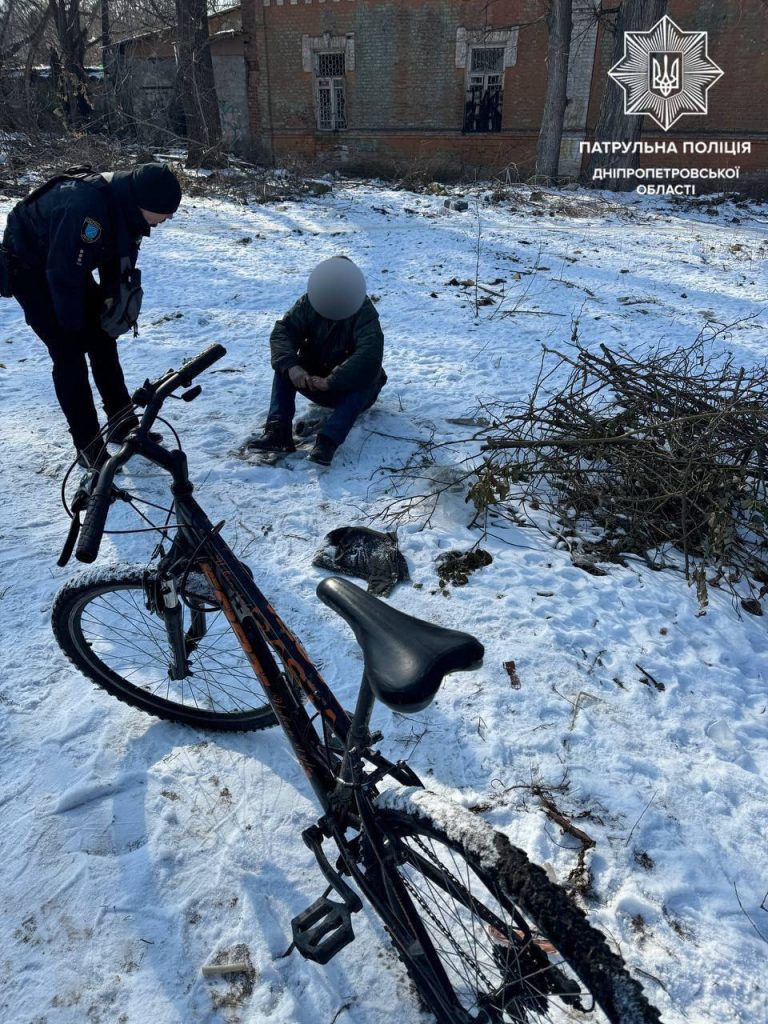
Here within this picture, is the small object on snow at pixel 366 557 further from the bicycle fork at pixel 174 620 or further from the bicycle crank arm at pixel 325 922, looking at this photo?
the bicycle crank arm at pixel 325 922

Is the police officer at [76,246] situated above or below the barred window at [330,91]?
below

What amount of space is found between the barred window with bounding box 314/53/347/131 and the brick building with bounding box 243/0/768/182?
1.1 inches

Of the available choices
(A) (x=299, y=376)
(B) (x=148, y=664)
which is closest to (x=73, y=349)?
(A) (x=299, y=376)

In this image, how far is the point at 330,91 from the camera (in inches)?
713

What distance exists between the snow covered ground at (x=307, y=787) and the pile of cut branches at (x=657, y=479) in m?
0.24

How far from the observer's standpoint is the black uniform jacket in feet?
10.2

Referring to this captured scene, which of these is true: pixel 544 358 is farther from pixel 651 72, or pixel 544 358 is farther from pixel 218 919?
pixel 651 72

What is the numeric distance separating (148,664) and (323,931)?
1.39 metres

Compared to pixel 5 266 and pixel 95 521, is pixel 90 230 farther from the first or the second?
pixel 95 521

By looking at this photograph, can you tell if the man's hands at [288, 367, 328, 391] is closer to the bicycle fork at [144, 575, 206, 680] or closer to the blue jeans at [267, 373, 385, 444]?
the blue jeans at [267, 373, 385, 444]

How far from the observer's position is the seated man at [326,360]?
157 inches

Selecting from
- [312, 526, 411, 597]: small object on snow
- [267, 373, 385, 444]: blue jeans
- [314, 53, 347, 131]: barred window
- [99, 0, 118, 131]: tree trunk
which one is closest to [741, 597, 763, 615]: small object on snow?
[312, 526, 411, 597]: small object on snow

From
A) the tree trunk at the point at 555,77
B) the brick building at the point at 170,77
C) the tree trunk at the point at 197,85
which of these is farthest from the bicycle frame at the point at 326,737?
the brick building at the point at 170,77

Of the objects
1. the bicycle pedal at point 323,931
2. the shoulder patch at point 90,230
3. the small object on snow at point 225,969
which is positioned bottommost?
the small object on snow at point 225,969
